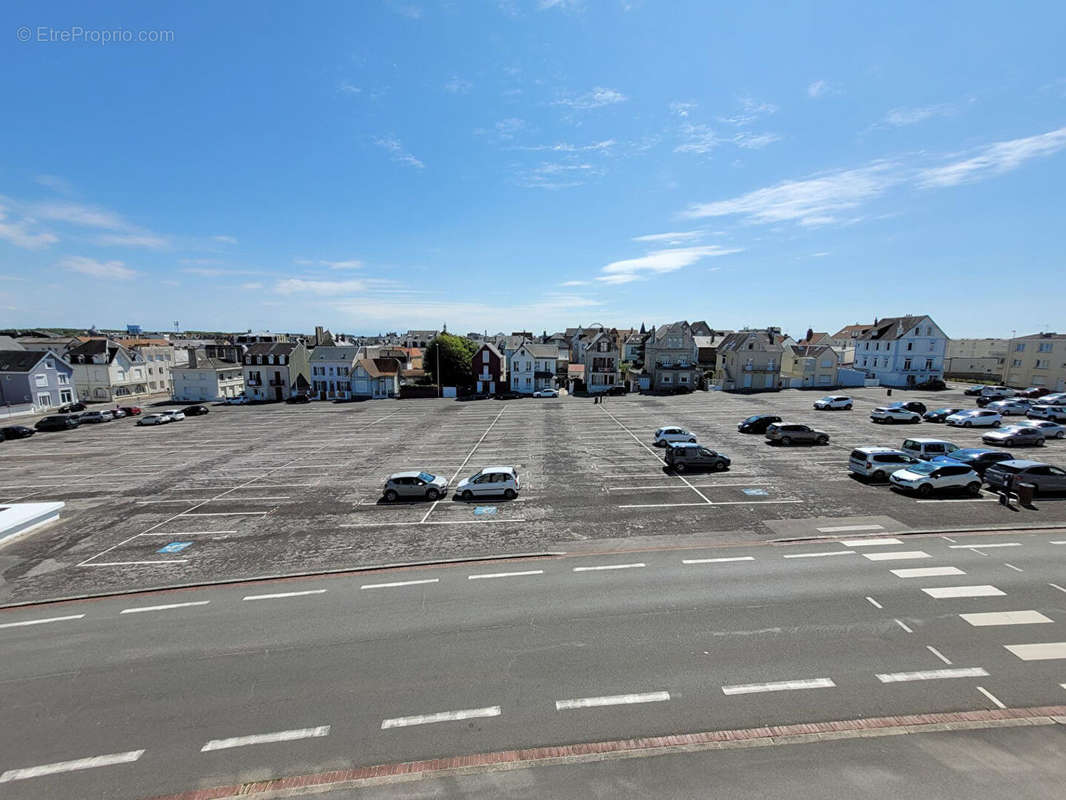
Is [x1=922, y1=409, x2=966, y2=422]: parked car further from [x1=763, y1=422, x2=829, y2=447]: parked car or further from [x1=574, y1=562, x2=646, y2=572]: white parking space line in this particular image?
[x1=574, y1=562, x2=646, y2=572]: white parking space line

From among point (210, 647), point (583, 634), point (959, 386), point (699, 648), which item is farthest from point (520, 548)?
point (959, 386)

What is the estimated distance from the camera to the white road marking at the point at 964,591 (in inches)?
502

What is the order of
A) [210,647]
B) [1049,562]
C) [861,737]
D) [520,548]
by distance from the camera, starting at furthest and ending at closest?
[520,548]
[1049,562]
[210,647]
[861,737]

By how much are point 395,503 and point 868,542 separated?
805 inches

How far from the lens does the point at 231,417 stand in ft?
186

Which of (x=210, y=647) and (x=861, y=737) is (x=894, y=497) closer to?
(x=861, y=737)

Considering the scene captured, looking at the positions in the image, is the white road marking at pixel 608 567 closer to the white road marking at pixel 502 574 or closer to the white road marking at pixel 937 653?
the white road marking at pixel 502 574

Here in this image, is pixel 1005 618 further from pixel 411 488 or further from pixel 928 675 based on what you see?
pixel 411 488

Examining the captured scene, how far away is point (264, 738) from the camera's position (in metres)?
8.56

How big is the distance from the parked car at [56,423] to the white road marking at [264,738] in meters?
60.3

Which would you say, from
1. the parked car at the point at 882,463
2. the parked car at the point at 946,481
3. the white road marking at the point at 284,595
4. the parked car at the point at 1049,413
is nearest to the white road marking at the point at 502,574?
the white road marking at the point at 284,595

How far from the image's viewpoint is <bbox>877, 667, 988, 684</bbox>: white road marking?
31.4 ft

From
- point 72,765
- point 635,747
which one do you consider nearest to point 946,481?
point 635,747

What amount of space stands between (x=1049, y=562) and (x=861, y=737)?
1260cm
